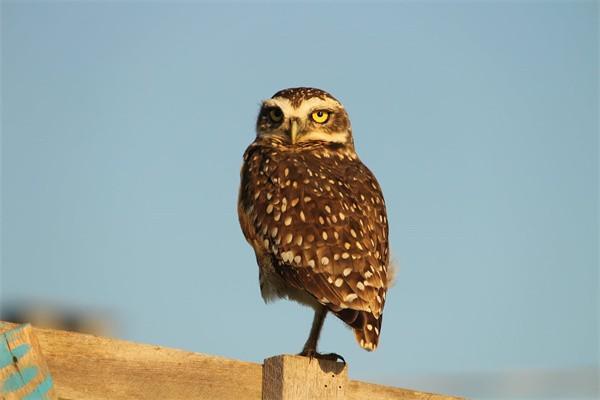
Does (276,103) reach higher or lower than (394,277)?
higher

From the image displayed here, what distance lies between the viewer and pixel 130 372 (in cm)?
509

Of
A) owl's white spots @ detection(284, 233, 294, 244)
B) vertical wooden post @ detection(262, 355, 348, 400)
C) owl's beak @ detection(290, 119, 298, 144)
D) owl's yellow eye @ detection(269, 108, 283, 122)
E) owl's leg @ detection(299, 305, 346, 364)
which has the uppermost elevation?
owl's yellow eye @ detection(269, 108, 283, 122)

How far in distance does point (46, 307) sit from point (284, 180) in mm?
33575

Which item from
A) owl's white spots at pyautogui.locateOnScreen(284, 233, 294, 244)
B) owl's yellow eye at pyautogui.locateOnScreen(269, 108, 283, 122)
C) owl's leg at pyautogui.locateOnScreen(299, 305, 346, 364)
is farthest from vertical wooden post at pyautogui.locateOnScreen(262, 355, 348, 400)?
owl's yellow eye at pyautogui.locateOnScreen(269, 108, 283, 122)

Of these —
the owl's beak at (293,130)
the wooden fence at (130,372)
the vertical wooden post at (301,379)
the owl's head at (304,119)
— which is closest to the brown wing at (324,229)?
the owl's beak at (293,130)

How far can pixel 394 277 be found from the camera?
782 cm

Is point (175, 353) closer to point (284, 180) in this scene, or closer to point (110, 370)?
point (110, 370)

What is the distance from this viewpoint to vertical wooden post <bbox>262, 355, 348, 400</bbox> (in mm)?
5453

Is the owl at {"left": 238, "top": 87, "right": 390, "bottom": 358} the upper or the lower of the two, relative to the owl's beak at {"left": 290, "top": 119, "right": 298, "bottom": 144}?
lower

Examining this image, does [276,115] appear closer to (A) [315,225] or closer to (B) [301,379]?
(A) [315,225]

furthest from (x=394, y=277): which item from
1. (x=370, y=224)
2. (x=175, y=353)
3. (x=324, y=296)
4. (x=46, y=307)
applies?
(x=46, y=307)

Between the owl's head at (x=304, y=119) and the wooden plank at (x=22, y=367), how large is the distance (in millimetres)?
4044

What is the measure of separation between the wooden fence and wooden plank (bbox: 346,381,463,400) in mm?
132

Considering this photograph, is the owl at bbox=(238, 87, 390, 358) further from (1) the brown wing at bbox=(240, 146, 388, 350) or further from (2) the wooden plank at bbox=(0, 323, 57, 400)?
(2) the wooden plank at bbox=(0, 323, 57, 400)
